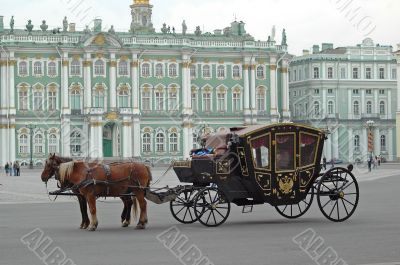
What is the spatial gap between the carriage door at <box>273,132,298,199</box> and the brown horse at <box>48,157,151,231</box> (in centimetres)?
264

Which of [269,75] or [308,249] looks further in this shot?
[269,75]

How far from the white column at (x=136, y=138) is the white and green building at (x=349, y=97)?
21396mm

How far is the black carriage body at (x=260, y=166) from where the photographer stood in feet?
61.9

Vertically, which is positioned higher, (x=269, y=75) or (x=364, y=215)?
(x=269, y=75)

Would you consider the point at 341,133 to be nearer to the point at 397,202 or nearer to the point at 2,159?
the point at 2,159

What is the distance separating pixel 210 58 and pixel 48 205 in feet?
202

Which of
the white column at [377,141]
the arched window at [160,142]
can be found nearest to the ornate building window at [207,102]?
the arched window at [160,142]

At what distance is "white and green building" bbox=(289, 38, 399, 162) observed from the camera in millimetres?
97562

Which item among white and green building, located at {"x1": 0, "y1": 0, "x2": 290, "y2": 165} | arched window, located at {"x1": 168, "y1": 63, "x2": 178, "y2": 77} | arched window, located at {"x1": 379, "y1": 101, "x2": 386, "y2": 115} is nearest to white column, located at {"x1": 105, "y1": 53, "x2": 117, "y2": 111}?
white and green building, located at {"x1": 0, "y1": 0, "x2": 290, "y2": 165}

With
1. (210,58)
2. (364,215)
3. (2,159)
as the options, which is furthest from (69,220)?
(210,58)

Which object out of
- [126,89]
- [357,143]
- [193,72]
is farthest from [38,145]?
[357,143]

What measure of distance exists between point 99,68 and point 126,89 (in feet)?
9.85

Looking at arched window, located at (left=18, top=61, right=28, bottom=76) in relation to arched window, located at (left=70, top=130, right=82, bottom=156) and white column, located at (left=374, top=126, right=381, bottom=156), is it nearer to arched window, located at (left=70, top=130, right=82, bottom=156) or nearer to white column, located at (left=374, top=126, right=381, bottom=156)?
arched window, located at (left=70, top=130, right=82, bottom=156)

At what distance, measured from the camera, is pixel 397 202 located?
85.9ft
